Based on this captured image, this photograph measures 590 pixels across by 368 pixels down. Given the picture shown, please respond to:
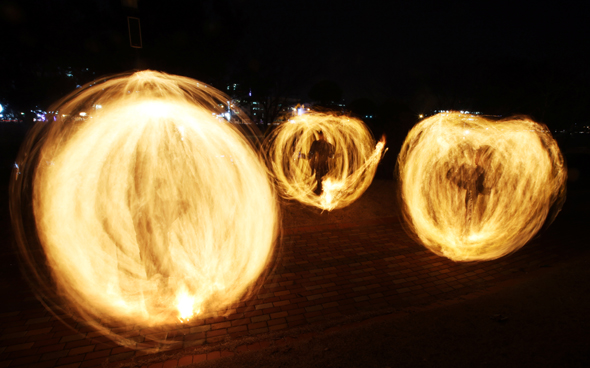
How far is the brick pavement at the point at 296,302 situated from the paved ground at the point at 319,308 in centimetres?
1

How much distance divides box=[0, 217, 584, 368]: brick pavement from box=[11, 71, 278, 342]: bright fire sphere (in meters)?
0.30

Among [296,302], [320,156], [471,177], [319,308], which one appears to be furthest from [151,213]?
[471,177]

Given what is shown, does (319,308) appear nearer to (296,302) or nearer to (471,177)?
(296,302)

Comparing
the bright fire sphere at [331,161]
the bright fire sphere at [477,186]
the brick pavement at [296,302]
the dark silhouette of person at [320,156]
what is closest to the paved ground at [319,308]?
the brick pavement at [296,302]

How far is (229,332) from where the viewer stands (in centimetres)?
382

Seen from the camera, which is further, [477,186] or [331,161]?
[331,161]

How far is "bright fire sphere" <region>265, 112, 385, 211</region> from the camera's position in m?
10.5

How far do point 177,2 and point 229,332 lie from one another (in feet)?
42.3

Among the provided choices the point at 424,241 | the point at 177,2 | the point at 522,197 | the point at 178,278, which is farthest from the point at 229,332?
the point at 177,2

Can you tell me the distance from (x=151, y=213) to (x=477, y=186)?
629 cm

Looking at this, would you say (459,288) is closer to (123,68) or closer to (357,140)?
(357,140)

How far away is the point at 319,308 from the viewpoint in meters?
4.36

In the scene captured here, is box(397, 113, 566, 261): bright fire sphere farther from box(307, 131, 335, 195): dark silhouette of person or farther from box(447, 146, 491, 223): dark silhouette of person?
box(307, 131, 335, 195): dark silhouette of person

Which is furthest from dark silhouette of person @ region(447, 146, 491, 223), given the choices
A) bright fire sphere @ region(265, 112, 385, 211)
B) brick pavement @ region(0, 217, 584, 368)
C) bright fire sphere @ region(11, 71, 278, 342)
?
bright fire sphere @ region(11, 71, 278, 342)
